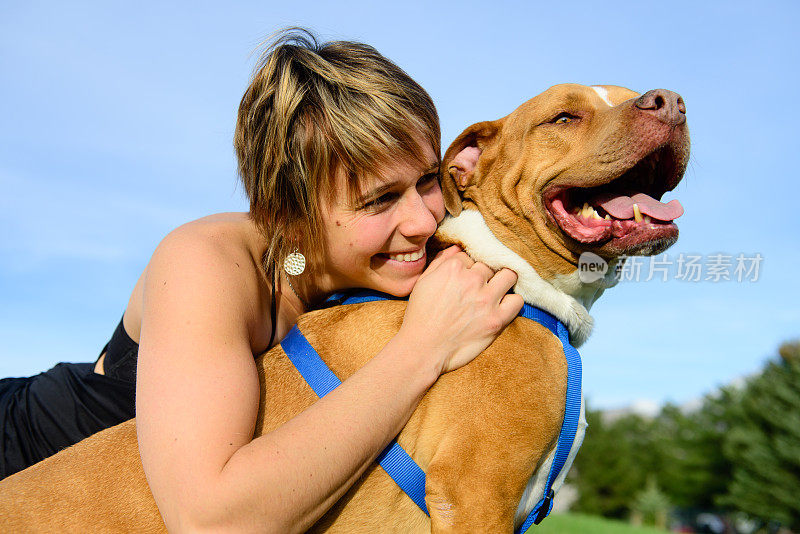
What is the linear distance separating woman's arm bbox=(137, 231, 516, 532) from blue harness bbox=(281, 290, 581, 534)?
185 millimetres

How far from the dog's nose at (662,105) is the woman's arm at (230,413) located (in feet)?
5.19

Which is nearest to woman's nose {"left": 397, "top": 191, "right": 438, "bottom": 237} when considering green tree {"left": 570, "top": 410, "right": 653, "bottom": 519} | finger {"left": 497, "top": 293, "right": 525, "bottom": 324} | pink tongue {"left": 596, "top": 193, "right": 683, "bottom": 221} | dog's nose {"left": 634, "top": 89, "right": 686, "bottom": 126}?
finger {"left": 497, "top": 293, "right": 525, "bottom": 324}

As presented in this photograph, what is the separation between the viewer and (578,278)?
133 inches

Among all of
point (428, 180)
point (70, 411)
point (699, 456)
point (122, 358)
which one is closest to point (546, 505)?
point (428, 180)

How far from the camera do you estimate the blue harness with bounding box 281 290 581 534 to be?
8.75 feet

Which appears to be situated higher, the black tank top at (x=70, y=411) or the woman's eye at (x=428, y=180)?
the woman's eye at (x=428, y=180)

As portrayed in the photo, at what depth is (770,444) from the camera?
34.3 m

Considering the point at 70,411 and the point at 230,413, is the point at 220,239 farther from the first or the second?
the point at 70,411

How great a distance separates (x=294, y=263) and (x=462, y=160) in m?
1.16

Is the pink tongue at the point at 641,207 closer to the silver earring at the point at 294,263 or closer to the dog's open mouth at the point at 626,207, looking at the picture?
the dog's open mouth at the point at 626,207

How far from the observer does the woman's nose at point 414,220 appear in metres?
3.01

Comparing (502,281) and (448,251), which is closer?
(502,281)

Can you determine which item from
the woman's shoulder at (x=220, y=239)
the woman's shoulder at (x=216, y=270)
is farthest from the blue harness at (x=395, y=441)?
the woman's shoulder at (x=220, y=239)

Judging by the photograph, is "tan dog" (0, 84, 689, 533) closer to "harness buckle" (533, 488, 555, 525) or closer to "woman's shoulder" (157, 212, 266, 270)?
"harness buckle" (533, 488, 555, 525)
